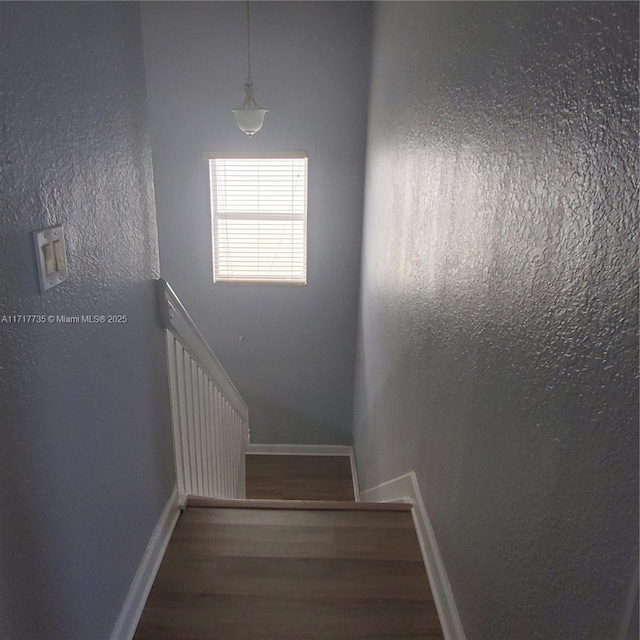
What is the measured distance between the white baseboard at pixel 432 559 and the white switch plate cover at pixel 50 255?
1.37 meters

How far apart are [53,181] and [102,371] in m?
0.48

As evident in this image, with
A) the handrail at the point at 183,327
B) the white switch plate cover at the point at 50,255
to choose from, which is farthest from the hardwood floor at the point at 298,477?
the white switch plate cover at the point at 50,255

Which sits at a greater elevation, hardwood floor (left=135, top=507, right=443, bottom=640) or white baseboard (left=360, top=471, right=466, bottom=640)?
white baseboard (left=360, top=471, right=466, bottom=640)

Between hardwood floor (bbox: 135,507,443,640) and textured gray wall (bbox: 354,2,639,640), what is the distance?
0.76 feet

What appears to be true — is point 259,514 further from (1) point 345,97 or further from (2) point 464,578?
(1) point 345,97

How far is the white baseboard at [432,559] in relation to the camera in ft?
4.77

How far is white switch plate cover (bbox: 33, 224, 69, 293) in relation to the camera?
Result: 94 cm

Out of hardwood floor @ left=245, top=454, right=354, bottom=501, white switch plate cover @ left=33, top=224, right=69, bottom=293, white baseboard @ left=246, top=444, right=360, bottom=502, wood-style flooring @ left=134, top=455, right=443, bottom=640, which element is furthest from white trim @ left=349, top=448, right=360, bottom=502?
white switch plate cover @ left=33, top=224, right=69, bottom=293

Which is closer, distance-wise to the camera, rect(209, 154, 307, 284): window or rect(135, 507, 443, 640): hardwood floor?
rect(135, 507, 443, 640): hardwood floor

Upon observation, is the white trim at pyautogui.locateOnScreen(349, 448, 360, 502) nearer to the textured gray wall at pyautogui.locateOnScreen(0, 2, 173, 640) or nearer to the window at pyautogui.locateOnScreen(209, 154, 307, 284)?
the window at pyautogui.locateOnScreen(209, 154, 307, 284)

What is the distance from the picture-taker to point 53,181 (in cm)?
99

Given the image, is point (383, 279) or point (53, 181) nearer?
point (53, 181)

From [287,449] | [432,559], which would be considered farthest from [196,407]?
[287,449]

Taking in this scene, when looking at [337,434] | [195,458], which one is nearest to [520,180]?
[195,458]
